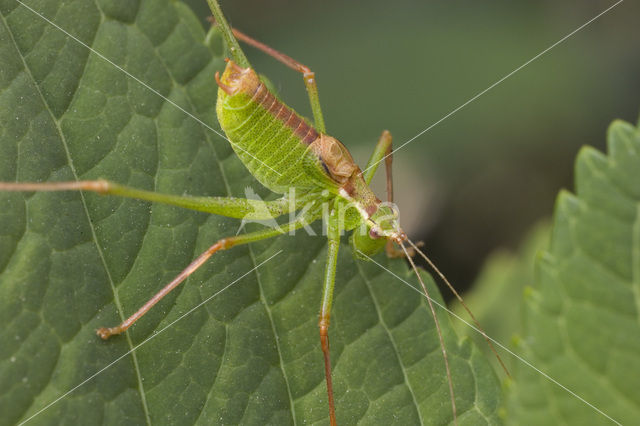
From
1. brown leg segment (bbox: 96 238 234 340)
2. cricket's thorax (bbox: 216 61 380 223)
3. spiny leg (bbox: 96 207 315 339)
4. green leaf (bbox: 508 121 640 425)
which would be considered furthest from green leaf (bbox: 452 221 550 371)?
green leaf (bbox: 508 121 640 425)

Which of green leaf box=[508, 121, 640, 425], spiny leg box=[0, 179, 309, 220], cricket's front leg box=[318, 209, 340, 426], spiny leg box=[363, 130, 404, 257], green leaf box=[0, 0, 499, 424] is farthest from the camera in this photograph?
spiny leg box=[363, 130, 404, 257]

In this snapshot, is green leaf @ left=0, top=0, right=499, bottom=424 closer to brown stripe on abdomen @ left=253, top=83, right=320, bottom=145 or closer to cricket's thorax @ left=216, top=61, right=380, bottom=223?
cricket's thorax @ left=216, top=61, right=380, bottom=223

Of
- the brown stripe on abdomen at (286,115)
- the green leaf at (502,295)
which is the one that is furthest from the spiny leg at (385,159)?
the green leaf at (502,295)

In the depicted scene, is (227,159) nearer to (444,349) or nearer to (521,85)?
(444,349)

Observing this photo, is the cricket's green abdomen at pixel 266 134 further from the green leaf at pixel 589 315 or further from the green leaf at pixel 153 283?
the green leaf at pixel 589 315

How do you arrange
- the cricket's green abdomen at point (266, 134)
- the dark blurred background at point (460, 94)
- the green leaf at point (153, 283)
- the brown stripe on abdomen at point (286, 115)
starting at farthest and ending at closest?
the dark blurred background at point (460, 94) → the brown stripe on abdomen at point (286, 115) → the cricket's green abdomen at point (266, 134) → the green leaf at point (153, 283)

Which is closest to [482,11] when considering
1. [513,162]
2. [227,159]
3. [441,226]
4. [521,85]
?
[521,85]
